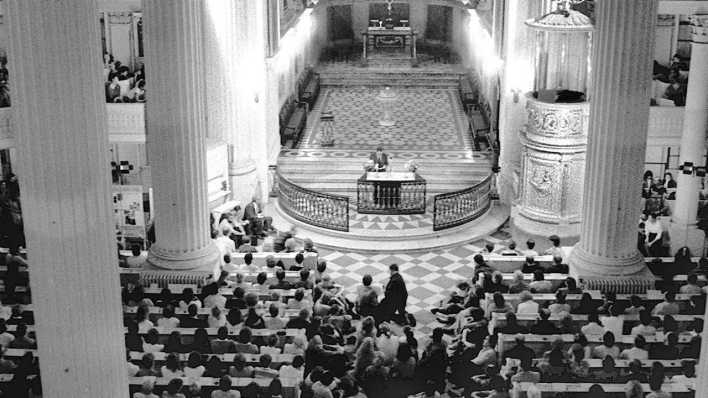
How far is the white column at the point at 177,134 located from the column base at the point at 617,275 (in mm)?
5778

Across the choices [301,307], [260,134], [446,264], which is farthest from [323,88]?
[301,307]

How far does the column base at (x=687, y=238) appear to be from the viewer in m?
18.0

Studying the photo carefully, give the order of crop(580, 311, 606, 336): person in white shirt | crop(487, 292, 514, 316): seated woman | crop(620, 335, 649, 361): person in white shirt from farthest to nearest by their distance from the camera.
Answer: crop(487, 292, 514, 316): seated woman < crop(580, 311, 606, 336): person in white shirt < crop(620, 335, 649, 361): person in white shirt

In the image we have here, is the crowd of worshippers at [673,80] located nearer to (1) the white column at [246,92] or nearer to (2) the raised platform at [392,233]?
(2) the raised platform at [392,233]

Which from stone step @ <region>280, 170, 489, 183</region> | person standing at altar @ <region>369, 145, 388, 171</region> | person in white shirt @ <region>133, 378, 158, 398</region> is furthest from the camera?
stone step @ <region>280, 170, 489, 183</region>

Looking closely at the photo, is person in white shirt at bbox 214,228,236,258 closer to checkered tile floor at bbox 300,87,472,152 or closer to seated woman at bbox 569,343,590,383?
seated woman at bbox 569,343,590,383

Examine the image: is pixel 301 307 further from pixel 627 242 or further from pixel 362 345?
pixel 627 242

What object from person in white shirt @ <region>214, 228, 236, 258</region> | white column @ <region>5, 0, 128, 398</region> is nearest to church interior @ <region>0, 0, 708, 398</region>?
white column @ <region>5, 0, 128, 398</region>

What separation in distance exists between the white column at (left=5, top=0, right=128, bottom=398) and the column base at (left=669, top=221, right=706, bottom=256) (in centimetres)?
1268

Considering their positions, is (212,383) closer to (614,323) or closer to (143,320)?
(143,320)

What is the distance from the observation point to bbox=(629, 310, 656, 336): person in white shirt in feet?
41.6

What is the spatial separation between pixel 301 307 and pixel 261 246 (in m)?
5.06

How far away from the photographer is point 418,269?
19.6 metres

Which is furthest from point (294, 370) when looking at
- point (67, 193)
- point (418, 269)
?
point (418, 269)
